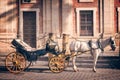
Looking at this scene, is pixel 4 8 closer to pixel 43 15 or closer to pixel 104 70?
pixel 43 15

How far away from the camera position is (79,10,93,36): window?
20.6 meters

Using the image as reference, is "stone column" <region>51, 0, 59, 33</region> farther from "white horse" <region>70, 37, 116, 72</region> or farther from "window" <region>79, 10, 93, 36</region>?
"white horse" <region>70, 37, 116, 72</region>

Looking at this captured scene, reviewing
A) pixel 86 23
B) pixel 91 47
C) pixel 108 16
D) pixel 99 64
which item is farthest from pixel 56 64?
pixel 108 16

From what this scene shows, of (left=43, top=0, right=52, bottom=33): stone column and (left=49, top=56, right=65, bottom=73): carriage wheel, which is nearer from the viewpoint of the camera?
(left=49, top=56, right=65, bottom=73): carriage wheel

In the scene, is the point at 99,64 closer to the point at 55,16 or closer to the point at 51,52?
the point at 51,52

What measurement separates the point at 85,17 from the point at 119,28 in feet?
8.84

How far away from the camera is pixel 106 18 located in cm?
2017

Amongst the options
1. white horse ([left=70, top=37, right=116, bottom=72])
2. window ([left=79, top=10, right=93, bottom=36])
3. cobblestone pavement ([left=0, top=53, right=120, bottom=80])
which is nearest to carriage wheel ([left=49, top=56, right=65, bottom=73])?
cobblestone pavement ([left=0, top=53, right=120, bottom=80])

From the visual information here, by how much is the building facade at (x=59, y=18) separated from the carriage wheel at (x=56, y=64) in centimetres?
848

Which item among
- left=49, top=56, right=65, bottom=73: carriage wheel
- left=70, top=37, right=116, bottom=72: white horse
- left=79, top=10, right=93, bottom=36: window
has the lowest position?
left=49, top=56, right=65, bottom=73: carriage wheel

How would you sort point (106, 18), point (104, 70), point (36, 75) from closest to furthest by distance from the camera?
point (36, 75), point (104, 70), point (106, 18)

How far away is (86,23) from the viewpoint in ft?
67.7

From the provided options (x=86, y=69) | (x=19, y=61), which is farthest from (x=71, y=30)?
(x=19, y=61)

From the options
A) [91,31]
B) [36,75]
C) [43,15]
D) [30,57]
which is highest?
[43,15]
